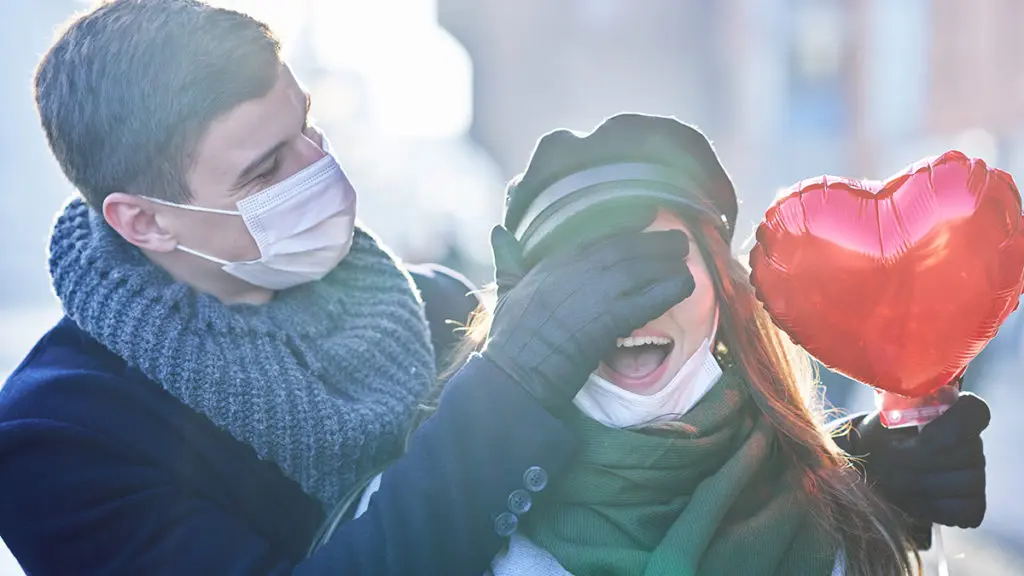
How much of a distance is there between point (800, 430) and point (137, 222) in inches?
57.9

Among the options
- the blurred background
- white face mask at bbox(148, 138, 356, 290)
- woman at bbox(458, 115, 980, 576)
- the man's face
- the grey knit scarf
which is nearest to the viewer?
woman at bbox(458, 115, 980, 576)

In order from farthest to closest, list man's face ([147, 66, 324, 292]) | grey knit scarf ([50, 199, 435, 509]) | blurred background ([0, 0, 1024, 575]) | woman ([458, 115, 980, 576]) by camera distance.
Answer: blurred background ([0, 0, 1024, 575]) < man's face ([147, 66, 324, 292]) < grey knit scarf ([50, 199, 435, 509]) < woman ([458, 115, 980, 576])

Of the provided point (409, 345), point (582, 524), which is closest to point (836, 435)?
point (582, 524)

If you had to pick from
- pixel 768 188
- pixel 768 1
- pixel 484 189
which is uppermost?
pixel 768 1

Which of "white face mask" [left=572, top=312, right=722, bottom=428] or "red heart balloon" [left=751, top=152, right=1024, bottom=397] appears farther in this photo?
"white face mask" [left=572, top=312, right=722, bottom=428]

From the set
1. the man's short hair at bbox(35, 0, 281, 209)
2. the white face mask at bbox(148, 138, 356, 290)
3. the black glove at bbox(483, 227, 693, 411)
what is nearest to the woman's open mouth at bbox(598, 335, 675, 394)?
the black glove at bbox(483, 227, 693, 411)

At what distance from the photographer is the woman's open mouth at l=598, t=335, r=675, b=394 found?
183 cm

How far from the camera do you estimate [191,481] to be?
1976 mm

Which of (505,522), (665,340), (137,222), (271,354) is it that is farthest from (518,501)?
(137,222)

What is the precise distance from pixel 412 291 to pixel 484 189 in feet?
93.6

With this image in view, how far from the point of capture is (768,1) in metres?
21.9

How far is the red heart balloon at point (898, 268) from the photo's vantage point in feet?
5.44

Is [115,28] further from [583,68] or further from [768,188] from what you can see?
[583,68]

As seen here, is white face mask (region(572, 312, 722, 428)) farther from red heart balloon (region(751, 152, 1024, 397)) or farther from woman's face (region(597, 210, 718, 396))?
red heart balloon (region(751, 152, 1024, 397))
